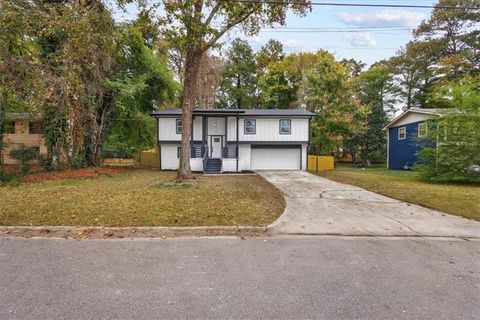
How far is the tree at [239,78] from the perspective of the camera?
33719 millimetres

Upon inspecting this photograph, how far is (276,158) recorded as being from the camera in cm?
2052

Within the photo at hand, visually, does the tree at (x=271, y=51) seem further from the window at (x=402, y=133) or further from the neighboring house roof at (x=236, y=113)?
the window at (x=402, y=133)

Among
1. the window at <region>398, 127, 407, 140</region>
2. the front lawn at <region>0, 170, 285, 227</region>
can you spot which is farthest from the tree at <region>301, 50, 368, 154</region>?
the front lawn at <region>0, 170, 285, 227</region>

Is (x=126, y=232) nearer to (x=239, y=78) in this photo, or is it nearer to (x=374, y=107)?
(x=374, y=107)

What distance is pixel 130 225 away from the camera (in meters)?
5.06

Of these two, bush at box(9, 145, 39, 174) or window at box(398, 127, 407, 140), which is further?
window at box(398, 127, 407, 140)

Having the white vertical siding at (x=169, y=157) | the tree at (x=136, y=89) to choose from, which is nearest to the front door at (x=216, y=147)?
the white vertical siding at (x=169, y=157)

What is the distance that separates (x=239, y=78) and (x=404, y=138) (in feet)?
68.1

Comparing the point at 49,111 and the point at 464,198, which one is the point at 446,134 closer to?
the point at 464,198

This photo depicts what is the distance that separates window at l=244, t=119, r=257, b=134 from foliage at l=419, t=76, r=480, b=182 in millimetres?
10684

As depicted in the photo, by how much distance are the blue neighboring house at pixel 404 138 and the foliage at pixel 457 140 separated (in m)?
6.69

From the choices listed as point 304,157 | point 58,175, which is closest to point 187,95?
point 58,175

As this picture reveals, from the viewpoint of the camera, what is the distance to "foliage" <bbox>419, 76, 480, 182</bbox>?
1174 cm

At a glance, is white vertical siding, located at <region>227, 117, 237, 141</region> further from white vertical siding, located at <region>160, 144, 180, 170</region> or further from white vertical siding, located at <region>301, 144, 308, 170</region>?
white vertical siding, located at <region>301, 144, 308, 170</region>
